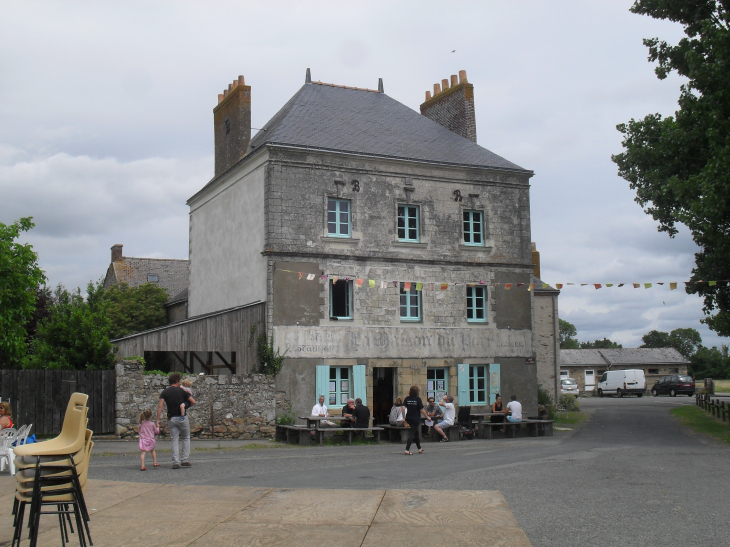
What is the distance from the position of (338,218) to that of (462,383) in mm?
6474

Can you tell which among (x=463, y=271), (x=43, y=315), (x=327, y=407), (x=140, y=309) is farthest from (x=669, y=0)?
(x=43, y=315)

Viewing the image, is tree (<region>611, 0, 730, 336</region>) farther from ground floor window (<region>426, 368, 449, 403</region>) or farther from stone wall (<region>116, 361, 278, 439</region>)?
stone wall (<region>116, 361, 278, 439</region>)

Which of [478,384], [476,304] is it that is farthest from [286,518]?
[476,304]

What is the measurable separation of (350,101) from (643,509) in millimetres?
20927

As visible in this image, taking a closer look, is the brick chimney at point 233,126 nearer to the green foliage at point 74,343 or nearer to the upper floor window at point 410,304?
the upper floor window at point 410,304

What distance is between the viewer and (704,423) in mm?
25828

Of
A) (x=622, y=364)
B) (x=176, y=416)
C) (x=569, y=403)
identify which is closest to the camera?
(x=176, y=416)

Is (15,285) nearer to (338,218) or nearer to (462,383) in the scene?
(338,218)

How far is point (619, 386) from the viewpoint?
58.4 m

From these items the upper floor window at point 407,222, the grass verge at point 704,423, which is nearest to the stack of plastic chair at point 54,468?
the grass verge at point 704,423

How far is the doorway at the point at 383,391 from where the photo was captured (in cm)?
2481

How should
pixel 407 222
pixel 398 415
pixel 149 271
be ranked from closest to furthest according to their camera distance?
pixel 398 415, pixel 407 222, pixel 149 271

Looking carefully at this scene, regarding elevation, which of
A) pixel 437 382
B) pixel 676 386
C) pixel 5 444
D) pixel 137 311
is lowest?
pixel 676 386

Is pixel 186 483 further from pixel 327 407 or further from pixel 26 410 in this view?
pixel 327 407
